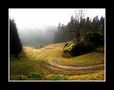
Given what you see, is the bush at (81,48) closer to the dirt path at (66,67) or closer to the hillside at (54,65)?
the hillside at (54,65)

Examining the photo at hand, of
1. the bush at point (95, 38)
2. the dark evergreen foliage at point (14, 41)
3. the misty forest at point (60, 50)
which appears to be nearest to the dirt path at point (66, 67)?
the misty forest at point (60, 50)

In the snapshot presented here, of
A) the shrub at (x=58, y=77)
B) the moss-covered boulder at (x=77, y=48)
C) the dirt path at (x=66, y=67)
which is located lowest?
the shrub at (x=58, y=77)

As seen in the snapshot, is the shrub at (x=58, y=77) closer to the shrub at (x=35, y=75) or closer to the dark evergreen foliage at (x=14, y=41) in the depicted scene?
the shrub at (x=35, y=75)

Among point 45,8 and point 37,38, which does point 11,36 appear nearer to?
point 37,38

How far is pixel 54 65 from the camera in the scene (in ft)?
9.18

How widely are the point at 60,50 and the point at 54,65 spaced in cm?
17

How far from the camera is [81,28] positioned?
9.25 feet

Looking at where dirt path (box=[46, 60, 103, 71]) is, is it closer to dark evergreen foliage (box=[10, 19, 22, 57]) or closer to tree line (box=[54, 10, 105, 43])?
tree line (box=[54, 10, 105, 43])

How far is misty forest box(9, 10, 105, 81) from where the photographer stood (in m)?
2.78

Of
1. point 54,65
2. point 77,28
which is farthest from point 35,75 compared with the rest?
point 77,28

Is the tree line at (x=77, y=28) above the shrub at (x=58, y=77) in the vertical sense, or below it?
above

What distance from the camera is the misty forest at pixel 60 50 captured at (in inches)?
110

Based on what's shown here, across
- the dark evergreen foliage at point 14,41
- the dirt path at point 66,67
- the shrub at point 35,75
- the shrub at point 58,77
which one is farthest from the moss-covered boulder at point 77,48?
the dark evergreen foliage at point 14,41

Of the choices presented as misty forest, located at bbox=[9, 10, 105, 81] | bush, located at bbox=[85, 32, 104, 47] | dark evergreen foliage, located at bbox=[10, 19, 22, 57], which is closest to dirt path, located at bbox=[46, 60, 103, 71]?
misty forest, located at bbox=[9, 10, 105, 81]
